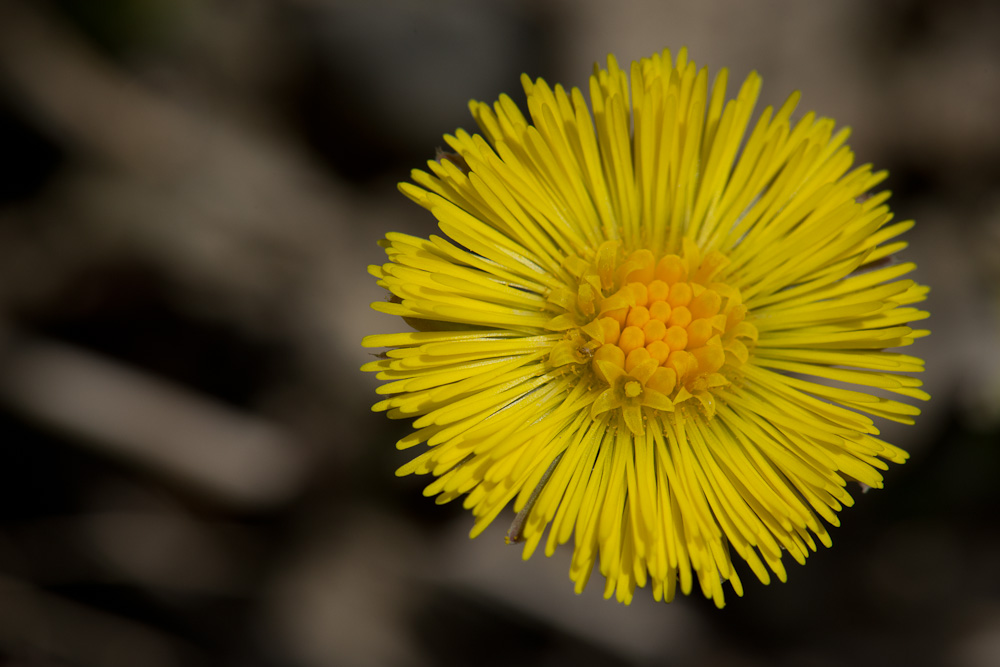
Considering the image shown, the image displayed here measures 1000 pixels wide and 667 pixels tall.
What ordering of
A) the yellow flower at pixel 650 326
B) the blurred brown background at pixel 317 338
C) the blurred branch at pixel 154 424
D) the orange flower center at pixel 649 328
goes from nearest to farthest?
1. the yellow flower at pixel 650 326
2. the orange flower center at pixel 649 328
3. the blurred branch at pixel 154 424
4. the blurred brown background at pixel 317 338

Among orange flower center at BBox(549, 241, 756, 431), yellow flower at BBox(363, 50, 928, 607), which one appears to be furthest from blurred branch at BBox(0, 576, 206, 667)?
orange flower center at BBox(549, 241, 756, 431)

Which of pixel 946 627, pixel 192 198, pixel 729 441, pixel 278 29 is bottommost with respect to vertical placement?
pixel 946 627

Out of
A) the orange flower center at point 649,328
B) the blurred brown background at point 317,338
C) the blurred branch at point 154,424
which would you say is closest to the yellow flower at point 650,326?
the orange flower center at point 649,328

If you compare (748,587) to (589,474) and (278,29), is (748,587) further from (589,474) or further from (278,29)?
(278,29)

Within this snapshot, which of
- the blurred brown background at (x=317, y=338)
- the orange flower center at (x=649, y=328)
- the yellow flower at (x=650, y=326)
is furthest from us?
the blurred brown background at (x=317, y=338)

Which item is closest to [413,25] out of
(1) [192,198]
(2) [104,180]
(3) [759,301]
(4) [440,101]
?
(4) [440,101]

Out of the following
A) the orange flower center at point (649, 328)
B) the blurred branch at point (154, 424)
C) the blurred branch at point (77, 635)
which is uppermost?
the blurred branch at point (154, 424)

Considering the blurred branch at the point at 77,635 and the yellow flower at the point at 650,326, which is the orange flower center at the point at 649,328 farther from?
the blurred branch at the point at 77,635
